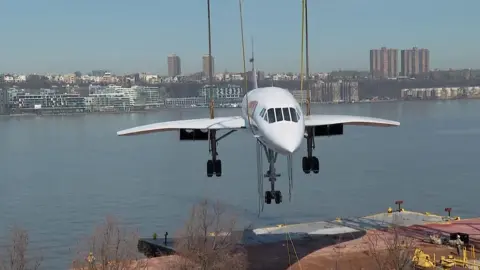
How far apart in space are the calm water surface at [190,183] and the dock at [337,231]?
16.1 ft

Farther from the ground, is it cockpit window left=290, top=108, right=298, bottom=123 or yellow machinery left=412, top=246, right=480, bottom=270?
cockpit window left=290, top=108, right=298, bottom=123

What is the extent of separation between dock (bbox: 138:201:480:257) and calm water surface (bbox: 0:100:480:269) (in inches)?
193

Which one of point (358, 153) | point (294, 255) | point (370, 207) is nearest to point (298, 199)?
point (370, 207)

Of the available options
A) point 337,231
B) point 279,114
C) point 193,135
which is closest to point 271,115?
point 279,114

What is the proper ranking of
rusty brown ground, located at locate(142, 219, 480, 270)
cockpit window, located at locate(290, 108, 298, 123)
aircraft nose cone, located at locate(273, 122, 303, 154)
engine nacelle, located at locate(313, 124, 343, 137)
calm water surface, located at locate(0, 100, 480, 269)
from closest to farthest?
aircraft nose cone, located at locate(273, 122, 303, 154)
cockpit window, located at locate(290, 108, 298, 123)
engine nacelle, located at locate(313, 124, 343, 137)
rusty brown ground, located at locate(142, 219, 480, 270)
calm water surface, located at locate(0, 100, 480, 269)

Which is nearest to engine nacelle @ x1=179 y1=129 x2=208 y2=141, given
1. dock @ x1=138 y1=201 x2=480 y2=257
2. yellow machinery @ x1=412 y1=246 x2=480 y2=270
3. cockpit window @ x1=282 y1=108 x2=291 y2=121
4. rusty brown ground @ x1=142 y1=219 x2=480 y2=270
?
cockpit window @ x1=282 y1=108 x2=291 y2=121

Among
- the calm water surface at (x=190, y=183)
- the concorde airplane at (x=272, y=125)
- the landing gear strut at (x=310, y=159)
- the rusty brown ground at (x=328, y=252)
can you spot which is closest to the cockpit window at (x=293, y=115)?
the concorde airplane at (x=272, y=125)

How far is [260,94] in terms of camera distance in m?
17.4

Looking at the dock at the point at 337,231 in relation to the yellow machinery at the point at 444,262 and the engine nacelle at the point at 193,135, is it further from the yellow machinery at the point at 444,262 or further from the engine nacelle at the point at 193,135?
the engine nacelle at the point at 193,135

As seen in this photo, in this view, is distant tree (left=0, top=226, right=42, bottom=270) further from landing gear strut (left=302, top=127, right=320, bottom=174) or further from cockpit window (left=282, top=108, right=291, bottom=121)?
cockpit window (left=282, top=108, right=291, bottom=121)

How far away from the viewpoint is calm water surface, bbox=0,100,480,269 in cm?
4656

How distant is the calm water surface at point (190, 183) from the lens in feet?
153

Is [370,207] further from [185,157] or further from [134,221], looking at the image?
[185,157]

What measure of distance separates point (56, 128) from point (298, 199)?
90243mm
